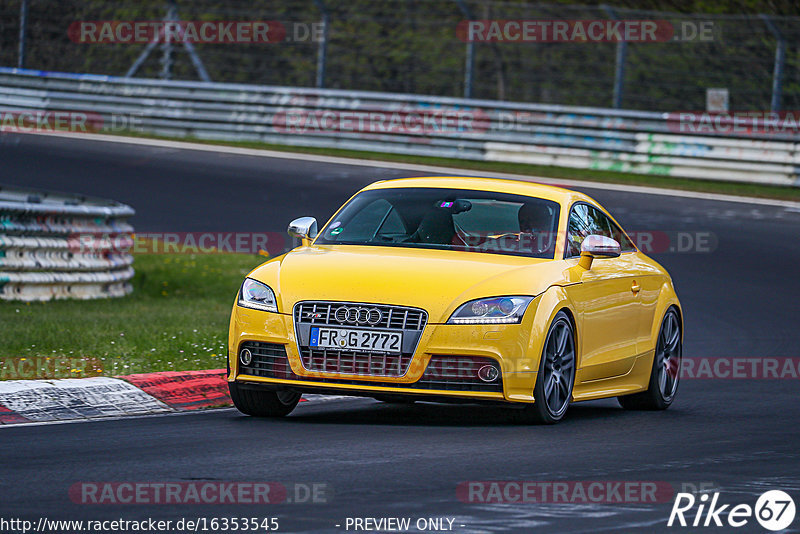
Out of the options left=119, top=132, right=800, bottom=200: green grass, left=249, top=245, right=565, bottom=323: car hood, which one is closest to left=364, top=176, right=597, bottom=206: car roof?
left=249, top=245, right=565, bottom=323: car hood

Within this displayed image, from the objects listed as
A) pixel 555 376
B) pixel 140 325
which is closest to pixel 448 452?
pixel 555 376

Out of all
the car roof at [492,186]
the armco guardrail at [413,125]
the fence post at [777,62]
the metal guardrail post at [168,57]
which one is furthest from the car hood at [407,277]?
the metal guardrail post at [168,57]

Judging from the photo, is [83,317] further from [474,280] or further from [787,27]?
[787,27]

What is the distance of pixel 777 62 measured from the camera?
2412 centimetres

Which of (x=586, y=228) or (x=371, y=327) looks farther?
(x=586, y=228)

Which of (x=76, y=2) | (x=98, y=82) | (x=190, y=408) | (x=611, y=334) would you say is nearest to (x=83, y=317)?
(x=190, y=408)

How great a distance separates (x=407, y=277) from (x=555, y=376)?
3.61ft

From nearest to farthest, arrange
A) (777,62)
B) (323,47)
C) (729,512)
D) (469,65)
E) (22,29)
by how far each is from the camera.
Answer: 1. (729,512)
2. (777,62)
3. (469,65)
4. (323,47)
5. (22,29)

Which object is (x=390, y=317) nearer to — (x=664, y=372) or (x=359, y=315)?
(x=359, y=315)

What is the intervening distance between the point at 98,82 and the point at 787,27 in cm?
1265

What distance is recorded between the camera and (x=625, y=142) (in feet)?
81.9

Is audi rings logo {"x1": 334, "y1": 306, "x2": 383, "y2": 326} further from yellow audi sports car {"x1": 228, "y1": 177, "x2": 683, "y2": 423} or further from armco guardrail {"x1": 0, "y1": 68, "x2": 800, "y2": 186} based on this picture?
armco guardrail {"x1": 0, "y1": 68, "x2": 800, "y2": 186}

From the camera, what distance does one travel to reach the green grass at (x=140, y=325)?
1056 cm

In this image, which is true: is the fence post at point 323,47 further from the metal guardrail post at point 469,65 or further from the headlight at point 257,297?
the headlight at point 257,297
